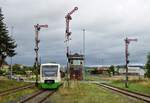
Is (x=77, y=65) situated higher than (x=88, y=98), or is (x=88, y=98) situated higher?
(x=77, y=65)

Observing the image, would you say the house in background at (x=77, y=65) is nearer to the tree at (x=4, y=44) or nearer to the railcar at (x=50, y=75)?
the tree at (x=4, y=44)

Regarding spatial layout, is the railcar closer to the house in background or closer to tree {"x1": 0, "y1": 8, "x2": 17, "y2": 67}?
tree {"x1": 0, "y1": 8, "x2": 17, "y2": 67}

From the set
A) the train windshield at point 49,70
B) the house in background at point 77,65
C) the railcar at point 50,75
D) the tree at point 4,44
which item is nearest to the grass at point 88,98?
the railcar at point 50,75

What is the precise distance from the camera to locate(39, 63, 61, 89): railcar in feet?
198

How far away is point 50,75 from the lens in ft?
198

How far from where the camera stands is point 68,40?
69812mm

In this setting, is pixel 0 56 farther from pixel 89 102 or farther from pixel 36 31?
pixel 89 102

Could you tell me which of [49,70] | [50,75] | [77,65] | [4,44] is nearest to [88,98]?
[50,75]

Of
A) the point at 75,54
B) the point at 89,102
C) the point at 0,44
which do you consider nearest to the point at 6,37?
the point at 0,44

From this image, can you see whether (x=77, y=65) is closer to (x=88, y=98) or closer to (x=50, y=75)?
(x=50, y=75)

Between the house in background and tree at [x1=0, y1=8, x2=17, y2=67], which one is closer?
tree at [x1=0, y1=8, x2=17, y2=67]

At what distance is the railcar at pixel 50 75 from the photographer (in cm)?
6048

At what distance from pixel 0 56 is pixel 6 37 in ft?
11.2

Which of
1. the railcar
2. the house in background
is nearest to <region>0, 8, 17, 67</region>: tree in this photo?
the railcar
